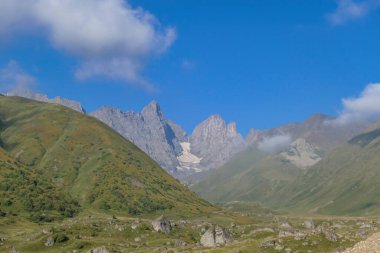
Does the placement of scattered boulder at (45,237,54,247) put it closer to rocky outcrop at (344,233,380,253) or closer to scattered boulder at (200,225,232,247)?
scattered boulder at (200,225,232,247)

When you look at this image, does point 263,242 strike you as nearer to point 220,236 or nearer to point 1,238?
point 220,236

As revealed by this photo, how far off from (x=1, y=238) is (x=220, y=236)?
89.6 metres

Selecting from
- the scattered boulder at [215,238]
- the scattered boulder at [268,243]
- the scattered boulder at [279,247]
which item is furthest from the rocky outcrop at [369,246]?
the scattered boulder at [215,238]

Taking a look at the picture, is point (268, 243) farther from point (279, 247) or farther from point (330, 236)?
point (330, 236)

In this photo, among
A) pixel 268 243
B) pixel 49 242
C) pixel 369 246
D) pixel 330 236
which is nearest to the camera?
pixel 369 246

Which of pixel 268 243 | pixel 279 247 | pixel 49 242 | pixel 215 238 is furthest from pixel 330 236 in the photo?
Answer: pixel 49 242

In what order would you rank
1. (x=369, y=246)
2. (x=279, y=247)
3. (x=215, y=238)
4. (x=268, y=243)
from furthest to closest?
(x=215, y=238) < (x=268, y=243) < (x=279, y=247) < (x=369, y=246)

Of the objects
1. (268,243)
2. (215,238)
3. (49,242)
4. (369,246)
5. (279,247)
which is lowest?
(369,246)

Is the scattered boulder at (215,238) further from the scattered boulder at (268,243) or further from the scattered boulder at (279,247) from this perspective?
the scattered boulder at (279,247)

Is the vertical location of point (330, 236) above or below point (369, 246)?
above

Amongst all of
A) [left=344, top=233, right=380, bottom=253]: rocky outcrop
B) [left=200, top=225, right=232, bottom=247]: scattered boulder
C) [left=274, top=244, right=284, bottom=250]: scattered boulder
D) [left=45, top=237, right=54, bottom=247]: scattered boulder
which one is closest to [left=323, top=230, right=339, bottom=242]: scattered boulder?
[left=274, top=244, right=284, bottom=250]: scattered boulder

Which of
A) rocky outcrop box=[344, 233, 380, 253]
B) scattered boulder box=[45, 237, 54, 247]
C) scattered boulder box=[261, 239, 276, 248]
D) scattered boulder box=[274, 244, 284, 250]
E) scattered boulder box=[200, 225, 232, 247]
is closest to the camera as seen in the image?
rocky outcrop box=[344, 233, 380, 253]

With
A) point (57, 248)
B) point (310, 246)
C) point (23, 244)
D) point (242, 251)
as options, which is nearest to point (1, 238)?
point (23, 244)

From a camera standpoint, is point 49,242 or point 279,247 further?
point 49,242
